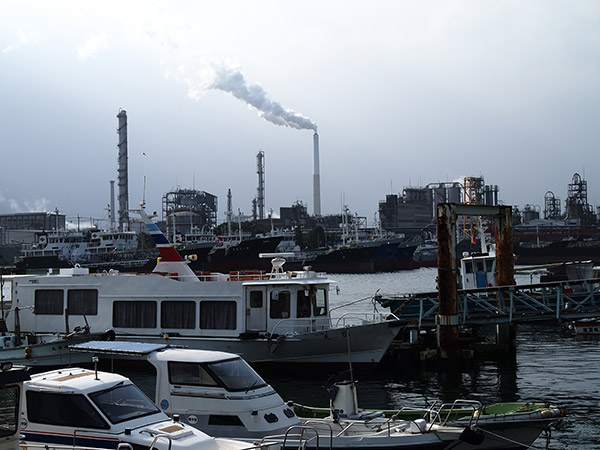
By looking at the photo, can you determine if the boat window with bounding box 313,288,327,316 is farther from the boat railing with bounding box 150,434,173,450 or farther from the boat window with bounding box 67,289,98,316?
the boat railing with bounding box 150,434,173,450

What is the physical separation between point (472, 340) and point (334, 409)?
54.1 feet

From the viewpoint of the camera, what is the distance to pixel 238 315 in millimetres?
23875

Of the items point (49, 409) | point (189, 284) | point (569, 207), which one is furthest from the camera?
point (569, 207)

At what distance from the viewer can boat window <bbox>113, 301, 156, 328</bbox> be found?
25.1 meters

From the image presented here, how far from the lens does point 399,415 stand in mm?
14680

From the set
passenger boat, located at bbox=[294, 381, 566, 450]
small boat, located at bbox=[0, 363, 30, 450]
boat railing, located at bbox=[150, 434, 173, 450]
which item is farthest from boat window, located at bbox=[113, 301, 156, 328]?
small boat, located at bbox=[0, 363, 30, 450]

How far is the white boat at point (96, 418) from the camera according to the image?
10773 millimetres

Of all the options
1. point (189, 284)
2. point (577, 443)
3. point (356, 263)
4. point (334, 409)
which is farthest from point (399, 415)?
point (356, 263)

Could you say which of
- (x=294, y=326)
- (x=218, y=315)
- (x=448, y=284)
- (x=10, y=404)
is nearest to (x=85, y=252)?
(x=218, y=315)

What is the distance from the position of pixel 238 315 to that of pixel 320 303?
107 inches

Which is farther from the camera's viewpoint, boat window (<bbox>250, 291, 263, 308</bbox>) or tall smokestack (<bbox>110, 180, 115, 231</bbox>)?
tall smokestack (<bbox>110, 180, 115, 231</bbox>)

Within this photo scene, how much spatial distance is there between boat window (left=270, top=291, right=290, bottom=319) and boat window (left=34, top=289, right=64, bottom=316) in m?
8.27

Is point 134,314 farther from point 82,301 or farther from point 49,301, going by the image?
point 49,301

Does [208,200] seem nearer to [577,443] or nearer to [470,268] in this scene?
[470,268]
